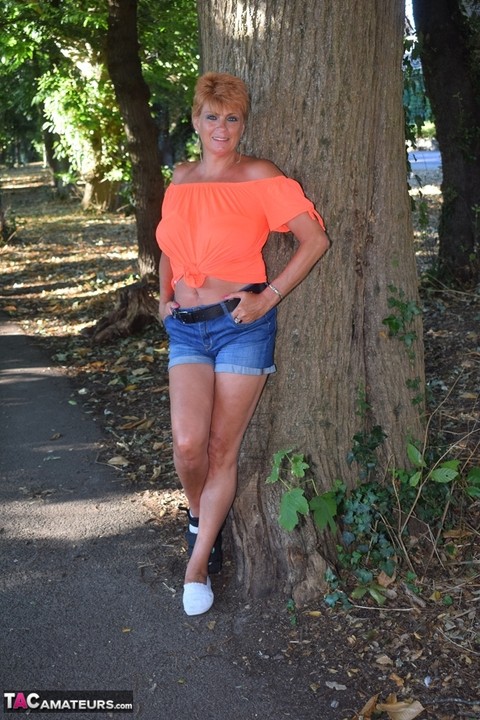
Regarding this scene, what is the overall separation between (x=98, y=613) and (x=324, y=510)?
1171mm

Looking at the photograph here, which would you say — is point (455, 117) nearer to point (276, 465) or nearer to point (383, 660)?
point (276, 465)

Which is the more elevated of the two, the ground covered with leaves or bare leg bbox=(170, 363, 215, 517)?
bare leg bbox=(170, 363, 215, 517)

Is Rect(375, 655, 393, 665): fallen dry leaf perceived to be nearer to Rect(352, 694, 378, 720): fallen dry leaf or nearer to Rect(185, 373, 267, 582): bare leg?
Rect(352, 694, 378, 720): fallen dry leaf

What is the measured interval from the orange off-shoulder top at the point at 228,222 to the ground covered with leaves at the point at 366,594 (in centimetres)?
135

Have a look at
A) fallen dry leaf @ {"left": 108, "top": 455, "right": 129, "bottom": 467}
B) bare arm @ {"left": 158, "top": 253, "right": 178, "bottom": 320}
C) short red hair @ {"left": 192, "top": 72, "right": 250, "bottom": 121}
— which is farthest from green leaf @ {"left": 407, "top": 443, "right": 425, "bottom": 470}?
fallen dry leaf @ {"left": 108, "top": 455, "right": 129, "bottom": 467}

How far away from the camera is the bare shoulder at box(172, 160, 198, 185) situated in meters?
3.94

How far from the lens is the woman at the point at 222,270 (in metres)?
3.74

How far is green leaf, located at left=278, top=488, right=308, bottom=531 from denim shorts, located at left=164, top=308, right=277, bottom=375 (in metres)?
0.58

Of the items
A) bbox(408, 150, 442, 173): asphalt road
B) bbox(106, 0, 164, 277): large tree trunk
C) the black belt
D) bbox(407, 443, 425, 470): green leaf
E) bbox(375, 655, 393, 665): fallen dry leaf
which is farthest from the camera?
bbox(408, 150, 442, 173): asphalt road

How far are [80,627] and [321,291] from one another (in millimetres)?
1908

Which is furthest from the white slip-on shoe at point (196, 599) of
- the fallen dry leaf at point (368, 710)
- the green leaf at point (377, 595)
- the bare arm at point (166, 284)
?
the bare arm at point (166, 284)

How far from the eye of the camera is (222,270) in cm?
379

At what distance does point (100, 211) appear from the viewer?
23.3 m

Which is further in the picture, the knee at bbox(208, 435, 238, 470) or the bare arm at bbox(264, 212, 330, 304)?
the knee at bbox(208, 435, 238, 470)
